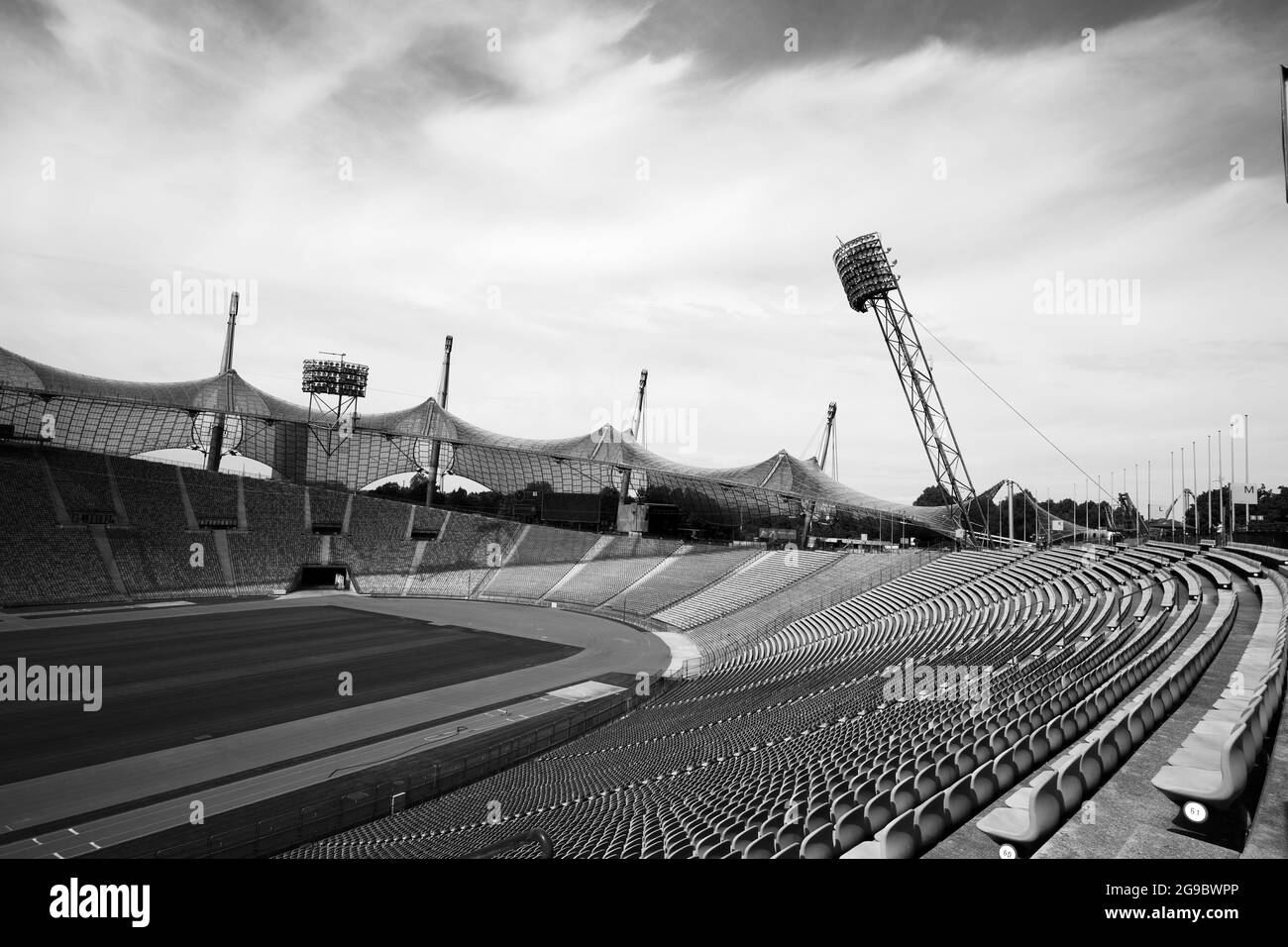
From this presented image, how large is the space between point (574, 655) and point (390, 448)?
43.3 meters

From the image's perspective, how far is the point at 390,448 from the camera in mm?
69062

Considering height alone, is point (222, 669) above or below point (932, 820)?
below

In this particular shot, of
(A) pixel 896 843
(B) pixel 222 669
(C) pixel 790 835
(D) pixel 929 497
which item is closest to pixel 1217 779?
(A) pixel 896 843

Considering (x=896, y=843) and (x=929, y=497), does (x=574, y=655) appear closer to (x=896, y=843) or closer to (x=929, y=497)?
(x=896, y=843)

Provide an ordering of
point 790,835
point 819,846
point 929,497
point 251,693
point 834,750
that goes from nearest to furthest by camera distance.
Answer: point 819,846 < point 790,835 < point 834,750 < point 251,693 < point 929,497

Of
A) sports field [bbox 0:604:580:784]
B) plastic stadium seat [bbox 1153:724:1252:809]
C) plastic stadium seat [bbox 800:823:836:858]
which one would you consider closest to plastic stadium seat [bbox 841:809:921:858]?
plastic stadium seat [bbox 800:823:836:858]

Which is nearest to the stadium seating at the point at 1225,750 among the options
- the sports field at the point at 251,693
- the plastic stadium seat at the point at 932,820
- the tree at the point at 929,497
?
the plastic stadium seat at the point at 932,820

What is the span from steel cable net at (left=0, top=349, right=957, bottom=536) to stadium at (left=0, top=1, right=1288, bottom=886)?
36cm

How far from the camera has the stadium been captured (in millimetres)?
6818

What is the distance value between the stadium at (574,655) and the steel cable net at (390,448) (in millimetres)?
357

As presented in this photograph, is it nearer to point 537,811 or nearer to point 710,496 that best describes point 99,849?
point 537,811

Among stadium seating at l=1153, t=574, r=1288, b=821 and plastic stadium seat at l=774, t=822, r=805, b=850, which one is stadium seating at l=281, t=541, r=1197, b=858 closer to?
plastic stadium seat at l=774, t=822, r=805, b=850
